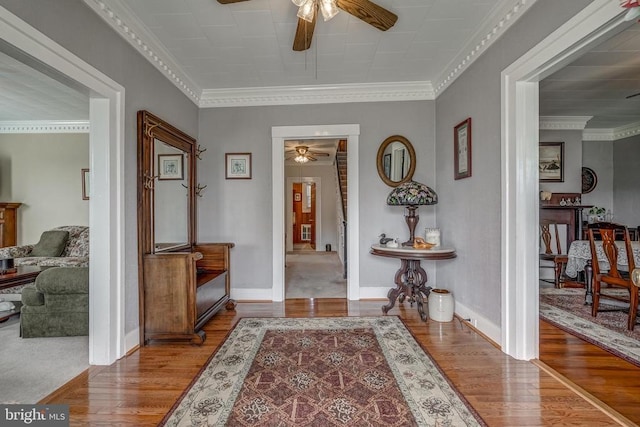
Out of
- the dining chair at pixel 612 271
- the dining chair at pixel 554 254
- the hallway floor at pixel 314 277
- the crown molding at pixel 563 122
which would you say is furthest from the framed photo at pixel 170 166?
the crown molding at pixel 563 122

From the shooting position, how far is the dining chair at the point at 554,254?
420 cm

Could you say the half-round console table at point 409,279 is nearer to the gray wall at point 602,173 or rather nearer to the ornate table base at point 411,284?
the ornate table base at point 411,284

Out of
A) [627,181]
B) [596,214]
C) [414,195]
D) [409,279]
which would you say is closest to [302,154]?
[414,195]

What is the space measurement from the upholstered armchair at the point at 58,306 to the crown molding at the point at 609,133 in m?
7.92

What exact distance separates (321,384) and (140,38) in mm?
3035

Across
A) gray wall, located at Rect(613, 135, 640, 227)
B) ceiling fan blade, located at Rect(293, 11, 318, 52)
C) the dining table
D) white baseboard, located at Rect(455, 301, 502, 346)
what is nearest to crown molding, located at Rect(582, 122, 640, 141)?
gray wall, located at Rect(613, 135, 640, 227)

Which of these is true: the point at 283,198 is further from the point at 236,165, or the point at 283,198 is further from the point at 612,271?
the point at 612,271

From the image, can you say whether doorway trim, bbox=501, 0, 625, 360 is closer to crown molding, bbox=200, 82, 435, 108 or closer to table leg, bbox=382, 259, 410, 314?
table leg, bbox=382, 259, 410, 314

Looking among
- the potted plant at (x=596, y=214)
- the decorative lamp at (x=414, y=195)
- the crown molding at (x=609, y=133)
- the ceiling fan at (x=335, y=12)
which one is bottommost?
the potted plant at (x=596, y=214)

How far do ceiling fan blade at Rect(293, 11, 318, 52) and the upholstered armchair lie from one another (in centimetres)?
255

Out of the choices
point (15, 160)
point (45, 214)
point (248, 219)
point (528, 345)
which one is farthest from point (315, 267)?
point (15, 160)

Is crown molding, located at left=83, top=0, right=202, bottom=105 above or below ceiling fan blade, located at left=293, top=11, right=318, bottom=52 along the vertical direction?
above

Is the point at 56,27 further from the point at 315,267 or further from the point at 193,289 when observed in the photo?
the point at 315,267

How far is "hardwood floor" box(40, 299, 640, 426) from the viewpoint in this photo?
1.59m
